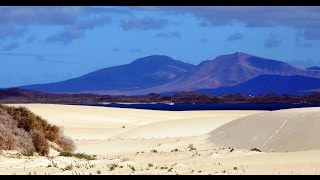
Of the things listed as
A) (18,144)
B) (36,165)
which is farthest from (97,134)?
(36,165)

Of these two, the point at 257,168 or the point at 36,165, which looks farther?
the point at 36,165

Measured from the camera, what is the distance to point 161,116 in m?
60.6

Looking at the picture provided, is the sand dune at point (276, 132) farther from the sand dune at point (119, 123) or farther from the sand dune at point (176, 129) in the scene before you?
the sand dune at point (119, 123)

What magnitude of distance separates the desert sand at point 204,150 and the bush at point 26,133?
91 cm

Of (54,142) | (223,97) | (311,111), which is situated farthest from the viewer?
(223,97)

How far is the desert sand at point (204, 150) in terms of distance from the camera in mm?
10656

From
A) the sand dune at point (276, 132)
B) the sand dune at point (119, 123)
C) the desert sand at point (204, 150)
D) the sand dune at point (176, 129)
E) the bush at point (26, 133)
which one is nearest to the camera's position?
the desert sand at point (204, 150)

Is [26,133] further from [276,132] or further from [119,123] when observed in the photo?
[119,123]

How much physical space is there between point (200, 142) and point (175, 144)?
955 millimetres

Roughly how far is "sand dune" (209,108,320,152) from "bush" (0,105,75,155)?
606 centimetres

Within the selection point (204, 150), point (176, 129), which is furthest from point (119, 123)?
point (204, 150)

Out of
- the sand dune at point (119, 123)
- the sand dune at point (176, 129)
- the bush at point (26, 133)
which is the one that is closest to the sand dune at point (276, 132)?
the bush at point (26, 133)

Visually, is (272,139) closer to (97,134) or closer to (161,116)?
(97,134)

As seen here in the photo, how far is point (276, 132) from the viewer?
20.0 metres
